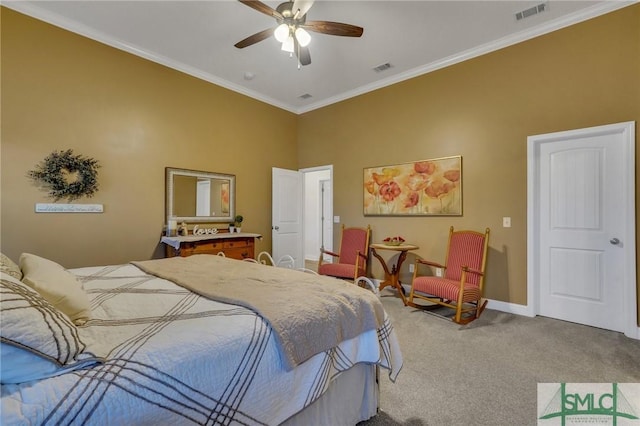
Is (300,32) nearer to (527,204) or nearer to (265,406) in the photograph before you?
(265,406)

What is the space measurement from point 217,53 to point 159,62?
825 millimetres

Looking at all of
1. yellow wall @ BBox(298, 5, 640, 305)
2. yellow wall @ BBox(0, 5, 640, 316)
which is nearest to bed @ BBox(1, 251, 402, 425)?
yellow wall @ BBox(0, 5, 640, 316)

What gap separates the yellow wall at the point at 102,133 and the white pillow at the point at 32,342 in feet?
9.44

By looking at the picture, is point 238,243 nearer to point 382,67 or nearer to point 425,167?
point 425,167

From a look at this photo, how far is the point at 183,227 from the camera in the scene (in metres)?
4.04

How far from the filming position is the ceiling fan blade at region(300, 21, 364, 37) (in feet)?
8.49

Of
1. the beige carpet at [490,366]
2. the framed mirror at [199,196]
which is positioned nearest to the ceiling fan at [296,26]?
the framed mirror at [199,196]

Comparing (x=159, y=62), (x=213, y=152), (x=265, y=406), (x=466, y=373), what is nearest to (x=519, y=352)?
(x=466, y=373)

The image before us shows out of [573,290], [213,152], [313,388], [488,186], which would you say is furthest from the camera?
[213,152]

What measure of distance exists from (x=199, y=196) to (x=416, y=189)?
3.21 meters

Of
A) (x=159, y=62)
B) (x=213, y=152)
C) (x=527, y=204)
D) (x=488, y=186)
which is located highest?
(x=159, y=62)

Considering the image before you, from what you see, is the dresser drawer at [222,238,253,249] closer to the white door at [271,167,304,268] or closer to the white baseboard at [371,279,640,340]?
the white door at [271,167,304,268]

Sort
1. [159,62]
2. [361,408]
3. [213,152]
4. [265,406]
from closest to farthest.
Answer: [265,406], [361,408], [159,62], [213,152]

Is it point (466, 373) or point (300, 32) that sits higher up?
point (300, 32)
